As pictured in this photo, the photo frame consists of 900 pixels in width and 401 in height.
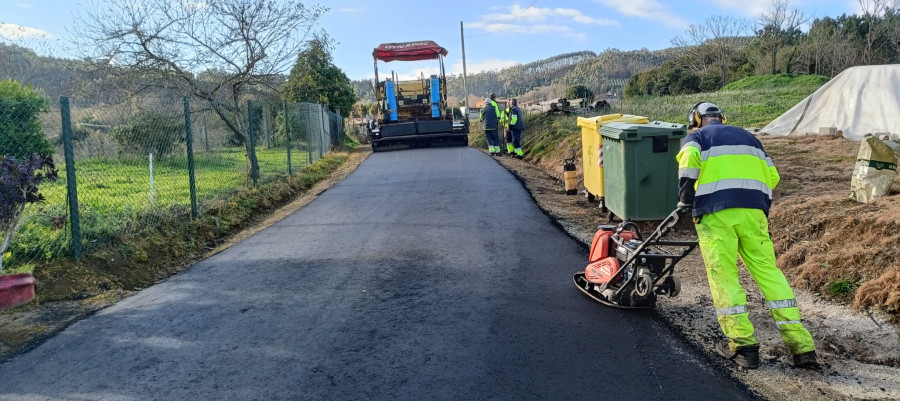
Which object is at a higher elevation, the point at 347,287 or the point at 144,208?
the point at 144,208

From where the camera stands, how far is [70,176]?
270 inches

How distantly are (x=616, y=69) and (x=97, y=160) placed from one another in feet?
243

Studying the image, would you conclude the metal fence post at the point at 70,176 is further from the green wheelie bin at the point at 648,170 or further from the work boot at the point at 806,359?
the work boot at the point at 806,359

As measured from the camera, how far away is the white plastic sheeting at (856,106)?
15086mm

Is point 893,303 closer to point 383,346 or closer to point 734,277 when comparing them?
point 734,277

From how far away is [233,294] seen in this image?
6188 millimetres

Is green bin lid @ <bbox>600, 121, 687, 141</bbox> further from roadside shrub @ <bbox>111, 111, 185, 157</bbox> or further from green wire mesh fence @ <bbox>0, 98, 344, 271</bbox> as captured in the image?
roadside shrub @ <bbox>111, 111, 185, 157</bbox>

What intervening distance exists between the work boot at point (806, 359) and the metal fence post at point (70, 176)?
656 cm

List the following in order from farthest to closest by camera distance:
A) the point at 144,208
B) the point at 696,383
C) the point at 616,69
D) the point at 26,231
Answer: the point at 616,69 → the point at 144,208 → the point at 26,231 → the point at 696,383

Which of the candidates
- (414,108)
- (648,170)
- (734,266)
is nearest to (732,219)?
(734,266)

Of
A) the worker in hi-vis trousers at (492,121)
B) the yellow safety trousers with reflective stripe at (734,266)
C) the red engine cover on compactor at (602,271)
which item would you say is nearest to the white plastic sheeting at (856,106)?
the worker in hi-vis trousers at (492,121)

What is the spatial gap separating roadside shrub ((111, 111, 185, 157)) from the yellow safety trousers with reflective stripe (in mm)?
7888

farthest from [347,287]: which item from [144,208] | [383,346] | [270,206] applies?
[270,206]

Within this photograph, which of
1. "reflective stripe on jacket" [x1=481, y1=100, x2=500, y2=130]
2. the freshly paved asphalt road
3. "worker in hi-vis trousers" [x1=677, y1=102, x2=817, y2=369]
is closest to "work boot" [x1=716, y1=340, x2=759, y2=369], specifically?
"worker in hi-vis trousers" [x1=677, y1=102, x2=817, y2=369]
